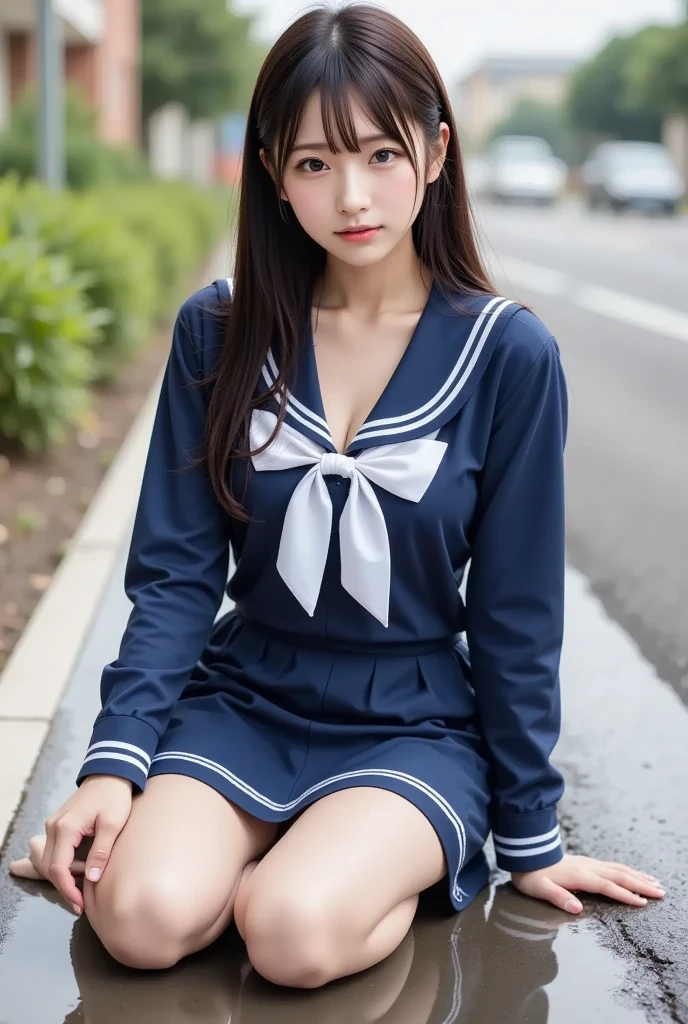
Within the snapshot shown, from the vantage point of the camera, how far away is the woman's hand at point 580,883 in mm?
2594

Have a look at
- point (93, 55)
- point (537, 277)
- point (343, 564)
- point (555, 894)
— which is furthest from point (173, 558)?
point (93, 55)

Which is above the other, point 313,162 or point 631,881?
point 313,162

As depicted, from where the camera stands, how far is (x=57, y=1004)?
2.26 meters

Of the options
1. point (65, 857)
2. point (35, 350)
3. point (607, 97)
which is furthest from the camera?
point (607, 97)

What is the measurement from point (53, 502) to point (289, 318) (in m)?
3.58

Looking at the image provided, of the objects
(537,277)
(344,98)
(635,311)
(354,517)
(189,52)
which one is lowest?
(537,277)

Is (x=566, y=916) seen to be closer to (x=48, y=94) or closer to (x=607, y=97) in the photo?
(x=48, y=94)

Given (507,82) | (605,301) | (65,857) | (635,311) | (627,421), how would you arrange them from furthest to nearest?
(507,82)
(605,301)
(635,311)
(627,421)
(65,857)

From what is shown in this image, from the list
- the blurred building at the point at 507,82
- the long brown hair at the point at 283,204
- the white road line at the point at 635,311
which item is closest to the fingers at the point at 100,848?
the long brown hair at the point at 283,204

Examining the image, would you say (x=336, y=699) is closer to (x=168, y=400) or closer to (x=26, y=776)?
(x=168, y=400)

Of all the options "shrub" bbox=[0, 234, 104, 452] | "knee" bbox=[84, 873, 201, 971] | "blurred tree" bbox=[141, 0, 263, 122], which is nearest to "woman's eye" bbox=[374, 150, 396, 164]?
"knee" bbox=[84, 873, 201, 971]

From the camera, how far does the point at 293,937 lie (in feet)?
7.20

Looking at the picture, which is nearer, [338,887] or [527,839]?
[338,887]

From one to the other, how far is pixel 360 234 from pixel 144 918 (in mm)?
1252
